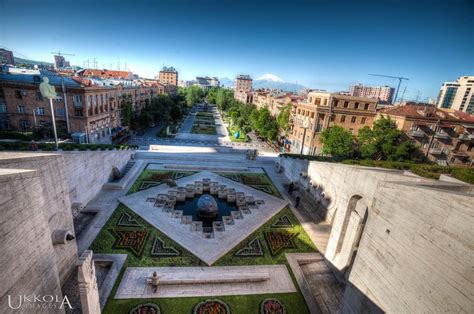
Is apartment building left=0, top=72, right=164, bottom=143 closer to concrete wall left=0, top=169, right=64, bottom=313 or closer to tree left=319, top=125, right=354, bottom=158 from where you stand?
concrete wall left=0, top=169, right=64, bottom=313

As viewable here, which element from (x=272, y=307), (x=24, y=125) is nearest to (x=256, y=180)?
(x=272, y=307)

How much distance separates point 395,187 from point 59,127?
41.5 meters

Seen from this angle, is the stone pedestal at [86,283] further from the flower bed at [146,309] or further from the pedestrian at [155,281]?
the pedestrian at [155,281]

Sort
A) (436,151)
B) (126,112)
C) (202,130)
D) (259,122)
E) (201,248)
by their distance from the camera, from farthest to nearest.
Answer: (202,130) < (259,122) < (126,112) < (436,151) < (201,248)

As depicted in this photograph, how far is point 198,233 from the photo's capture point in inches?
616

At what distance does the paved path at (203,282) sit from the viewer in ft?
35.8

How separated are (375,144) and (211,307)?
31717 millimetres

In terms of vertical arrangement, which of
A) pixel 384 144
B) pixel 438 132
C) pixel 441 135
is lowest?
pixel 384 144

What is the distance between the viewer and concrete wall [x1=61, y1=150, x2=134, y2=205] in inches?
640

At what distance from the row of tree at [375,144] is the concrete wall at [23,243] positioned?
31.3m

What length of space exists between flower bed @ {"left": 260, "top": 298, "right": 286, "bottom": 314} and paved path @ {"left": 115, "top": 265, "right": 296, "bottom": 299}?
61cm

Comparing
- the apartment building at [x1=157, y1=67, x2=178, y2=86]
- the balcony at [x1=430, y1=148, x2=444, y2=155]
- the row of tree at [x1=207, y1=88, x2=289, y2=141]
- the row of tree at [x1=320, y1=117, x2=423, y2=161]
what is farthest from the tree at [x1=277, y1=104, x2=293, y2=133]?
the apartment building at [x1=157, y1=67, x2=178, y2=86]

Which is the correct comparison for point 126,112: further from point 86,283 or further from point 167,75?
point 167,75

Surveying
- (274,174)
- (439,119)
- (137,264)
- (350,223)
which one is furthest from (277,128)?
(137,264)
